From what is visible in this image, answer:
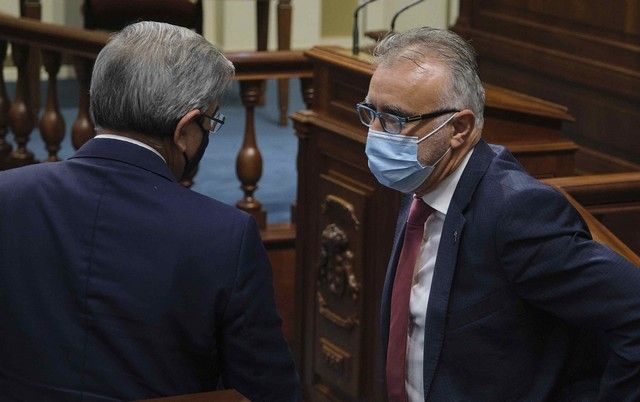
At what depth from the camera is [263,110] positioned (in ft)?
28.7

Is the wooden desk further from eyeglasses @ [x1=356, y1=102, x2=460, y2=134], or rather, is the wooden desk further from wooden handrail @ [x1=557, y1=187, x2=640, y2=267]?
wooden handrail @ [x1=557, y1=187, x2=640, y2=267]

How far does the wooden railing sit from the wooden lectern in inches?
35.6

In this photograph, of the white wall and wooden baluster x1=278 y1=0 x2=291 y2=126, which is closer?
wooden baluster x1=278 y1=0 x2=291 y2=126

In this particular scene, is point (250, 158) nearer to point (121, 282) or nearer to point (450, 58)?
point (450, 58)

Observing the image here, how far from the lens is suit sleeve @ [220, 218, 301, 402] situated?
210cm

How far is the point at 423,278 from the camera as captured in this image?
2391 mm

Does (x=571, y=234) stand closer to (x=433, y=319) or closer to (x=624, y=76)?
(x=433, y=319)

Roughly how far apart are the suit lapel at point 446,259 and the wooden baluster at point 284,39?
18.9 feet

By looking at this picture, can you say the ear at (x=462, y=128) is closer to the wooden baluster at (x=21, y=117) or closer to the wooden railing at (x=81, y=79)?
the wooden railing at (x=81, y=79)

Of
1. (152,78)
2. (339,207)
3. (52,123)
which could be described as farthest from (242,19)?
(152,78)

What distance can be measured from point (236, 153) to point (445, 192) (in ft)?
16.7

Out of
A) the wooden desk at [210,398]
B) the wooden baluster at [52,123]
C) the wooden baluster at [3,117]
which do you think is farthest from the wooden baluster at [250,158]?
the wooden desk at [210,398]

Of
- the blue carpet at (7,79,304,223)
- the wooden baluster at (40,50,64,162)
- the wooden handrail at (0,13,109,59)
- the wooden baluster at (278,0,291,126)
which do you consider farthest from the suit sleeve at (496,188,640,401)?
the wooden baluster at (278,0,291,126)

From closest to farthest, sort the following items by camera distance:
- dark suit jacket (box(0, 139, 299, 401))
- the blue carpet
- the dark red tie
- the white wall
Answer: dark suit jacket (box(0, 139, 299, 401)) < the dark red tie < the blue carpet < the white wall
